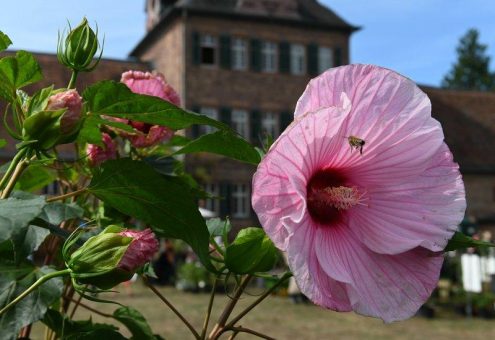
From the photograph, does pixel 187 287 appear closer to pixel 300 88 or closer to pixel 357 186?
pixel 300 88

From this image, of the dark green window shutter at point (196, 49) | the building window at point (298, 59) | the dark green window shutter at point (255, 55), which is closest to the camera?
the dark green window shutter at point (196, 49)

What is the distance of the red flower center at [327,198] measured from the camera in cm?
56

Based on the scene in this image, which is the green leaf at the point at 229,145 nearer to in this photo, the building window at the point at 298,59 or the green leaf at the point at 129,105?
the green leaf at the point at 129,105

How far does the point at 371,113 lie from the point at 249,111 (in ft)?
60.2

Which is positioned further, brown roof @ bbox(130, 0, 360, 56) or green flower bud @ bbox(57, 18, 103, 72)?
brown roof @ bbox(130, 0, 360, 56)

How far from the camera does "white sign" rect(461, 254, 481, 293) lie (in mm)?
9781

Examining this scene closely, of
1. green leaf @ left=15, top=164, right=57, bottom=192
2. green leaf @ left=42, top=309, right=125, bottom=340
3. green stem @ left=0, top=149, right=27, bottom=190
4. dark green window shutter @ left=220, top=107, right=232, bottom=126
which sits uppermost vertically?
green stem @ left=0, top=149, right=27, bottom=190

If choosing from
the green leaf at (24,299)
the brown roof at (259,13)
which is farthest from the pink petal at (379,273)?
the brown roof at (259,13)

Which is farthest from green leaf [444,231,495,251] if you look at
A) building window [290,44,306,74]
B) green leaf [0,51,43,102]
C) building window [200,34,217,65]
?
building window [290,44,306,74]

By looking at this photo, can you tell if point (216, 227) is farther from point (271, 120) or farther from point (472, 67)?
point (472, 67)

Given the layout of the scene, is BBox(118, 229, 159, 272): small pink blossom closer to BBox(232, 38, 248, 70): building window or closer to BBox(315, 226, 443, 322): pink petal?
BBox(315, 226, 443, 322): pink petal

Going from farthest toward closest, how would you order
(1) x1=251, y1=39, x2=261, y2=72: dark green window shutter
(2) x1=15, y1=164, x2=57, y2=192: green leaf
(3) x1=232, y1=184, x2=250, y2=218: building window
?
(1) x1=251, y1=39, x2=261, y2=72: dark green window shutter
(3) x1=232, y1=184, x2=250, y2=218: building window
(2) x1=15, y1=164, x2=57, y2=192: green leaf

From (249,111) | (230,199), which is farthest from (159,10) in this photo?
(230,199)

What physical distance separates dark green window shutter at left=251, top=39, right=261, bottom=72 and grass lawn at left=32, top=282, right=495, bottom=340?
9115 millimetres
